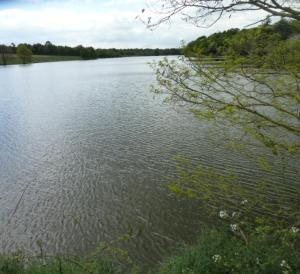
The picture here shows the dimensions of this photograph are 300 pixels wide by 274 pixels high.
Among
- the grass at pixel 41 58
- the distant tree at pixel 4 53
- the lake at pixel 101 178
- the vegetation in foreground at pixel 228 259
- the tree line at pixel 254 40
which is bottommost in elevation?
the grass at pixel 41 58

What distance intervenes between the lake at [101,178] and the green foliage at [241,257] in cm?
173

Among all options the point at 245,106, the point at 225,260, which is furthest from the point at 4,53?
the point at 225,260

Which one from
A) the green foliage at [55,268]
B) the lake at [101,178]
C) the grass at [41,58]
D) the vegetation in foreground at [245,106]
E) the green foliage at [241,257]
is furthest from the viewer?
the grass at [41,58]

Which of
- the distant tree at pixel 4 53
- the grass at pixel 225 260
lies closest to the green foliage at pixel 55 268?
the grass at pixel 225 260

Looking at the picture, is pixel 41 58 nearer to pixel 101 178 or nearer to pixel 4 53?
pixel 4 53

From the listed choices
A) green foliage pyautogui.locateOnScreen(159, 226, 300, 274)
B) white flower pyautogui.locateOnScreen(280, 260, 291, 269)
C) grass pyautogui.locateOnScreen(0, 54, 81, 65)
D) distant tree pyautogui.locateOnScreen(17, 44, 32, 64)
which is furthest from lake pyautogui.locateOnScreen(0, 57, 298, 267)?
grass pyautogui.locateOnScreen(0, 54, 81, 65)

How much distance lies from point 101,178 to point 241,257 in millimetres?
7298

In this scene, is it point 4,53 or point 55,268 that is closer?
point 55,268

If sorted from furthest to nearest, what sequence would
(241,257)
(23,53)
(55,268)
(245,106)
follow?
(23,53)
(55,268)
(241,257)
(245,106)

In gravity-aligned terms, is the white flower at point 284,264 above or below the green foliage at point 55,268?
above

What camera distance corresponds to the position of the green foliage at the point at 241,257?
4895 mm

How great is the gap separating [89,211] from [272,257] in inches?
225

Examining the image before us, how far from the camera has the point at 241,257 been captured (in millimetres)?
5148

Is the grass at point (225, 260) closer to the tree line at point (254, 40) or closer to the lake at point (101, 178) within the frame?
the lake at point (101, 178)
